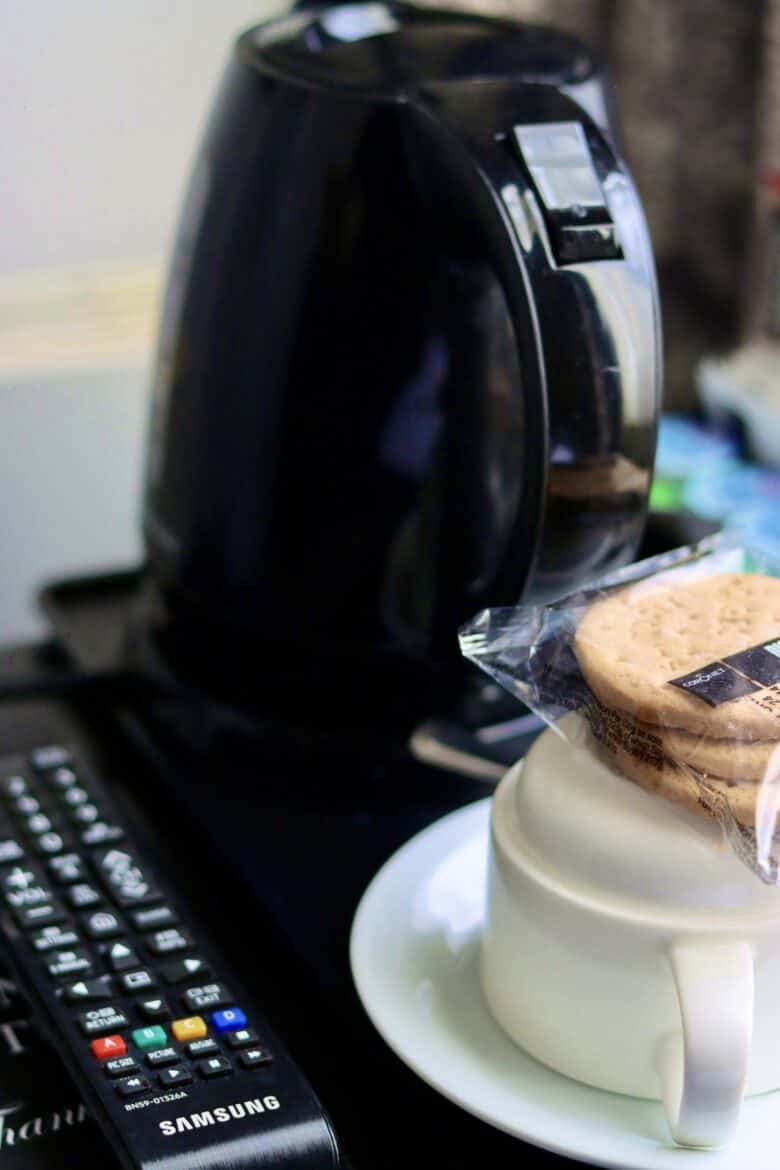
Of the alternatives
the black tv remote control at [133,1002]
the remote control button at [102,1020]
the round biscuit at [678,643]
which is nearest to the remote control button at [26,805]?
the black tv remote control at [133,1002]

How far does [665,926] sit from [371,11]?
0.37m

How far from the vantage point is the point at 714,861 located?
1.20 ft

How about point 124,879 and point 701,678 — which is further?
point 124,879

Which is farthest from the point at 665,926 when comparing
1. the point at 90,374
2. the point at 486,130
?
the point at 90,374

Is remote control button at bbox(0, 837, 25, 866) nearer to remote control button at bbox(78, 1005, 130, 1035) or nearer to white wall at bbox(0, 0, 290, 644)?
remote control button at bbox(78, 1005, 130, 1035)

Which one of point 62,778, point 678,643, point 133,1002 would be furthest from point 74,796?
point 678,643

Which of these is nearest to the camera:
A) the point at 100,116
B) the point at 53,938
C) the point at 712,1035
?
the point at 712,1035

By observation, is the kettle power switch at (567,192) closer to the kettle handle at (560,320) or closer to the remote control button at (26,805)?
the kettle handle at (560,320)

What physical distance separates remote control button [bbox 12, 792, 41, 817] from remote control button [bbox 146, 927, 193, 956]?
8 centimetres

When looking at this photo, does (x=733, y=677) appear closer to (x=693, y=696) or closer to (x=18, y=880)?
(x=693, y=696)

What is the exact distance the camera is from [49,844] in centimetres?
50

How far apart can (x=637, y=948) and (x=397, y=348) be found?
0.23 metres

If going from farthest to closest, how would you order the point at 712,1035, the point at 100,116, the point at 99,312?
the point at 99,312
the point at 100,116
the point at 712,1035

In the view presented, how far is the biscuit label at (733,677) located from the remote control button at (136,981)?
0.58ft
